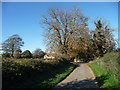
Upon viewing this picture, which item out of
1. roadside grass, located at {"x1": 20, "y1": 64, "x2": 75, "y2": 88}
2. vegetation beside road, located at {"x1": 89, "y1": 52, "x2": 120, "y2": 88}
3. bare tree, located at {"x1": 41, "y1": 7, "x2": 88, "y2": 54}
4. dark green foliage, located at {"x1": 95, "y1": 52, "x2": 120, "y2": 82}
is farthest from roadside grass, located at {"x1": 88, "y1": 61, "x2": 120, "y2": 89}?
bare tree, located at {"x1": 41, "y1": 7, "x2": 88, "y2": 54}

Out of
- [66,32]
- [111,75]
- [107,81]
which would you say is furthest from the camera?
[66,32]

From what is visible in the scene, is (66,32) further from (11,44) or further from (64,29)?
(11,44)

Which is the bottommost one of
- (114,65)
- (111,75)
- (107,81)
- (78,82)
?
(78,82)

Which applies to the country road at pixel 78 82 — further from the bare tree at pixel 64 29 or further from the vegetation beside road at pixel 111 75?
the bare tree at pixel 64 29

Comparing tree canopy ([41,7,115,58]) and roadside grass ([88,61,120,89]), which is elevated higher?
tree canopy ([41,7,115,58])

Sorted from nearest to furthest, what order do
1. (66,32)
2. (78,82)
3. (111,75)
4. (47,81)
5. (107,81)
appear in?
1. (107,81)
2. (78,82)
3. (47,81)
4. (111,75)
5. (66,32)

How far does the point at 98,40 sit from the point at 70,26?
9.68 meters

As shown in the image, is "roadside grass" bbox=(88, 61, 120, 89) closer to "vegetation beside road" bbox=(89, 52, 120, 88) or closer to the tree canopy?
"vegetation beside road" bbox=(89, 52, 120, 88)

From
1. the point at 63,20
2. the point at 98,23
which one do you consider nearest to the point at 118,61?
the point at 63,20

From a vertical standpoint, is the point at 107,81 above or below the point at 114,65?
below

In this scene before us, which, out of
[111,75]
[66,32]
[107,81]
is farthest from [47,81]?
[66,32]

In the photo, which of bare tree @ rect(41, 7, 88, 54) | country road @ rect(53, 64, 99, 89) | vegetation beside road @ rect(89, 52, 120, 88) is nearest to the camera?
vegetation beside road @ rect(89, 52, 120, 88)

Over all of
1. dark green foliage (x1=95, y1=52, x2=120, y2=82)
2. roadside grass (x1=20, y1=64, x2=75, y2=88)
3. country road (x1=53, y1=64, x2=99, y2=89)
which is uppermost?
dark green foliage (x1=95, y1=52, x2=120, y2=82)

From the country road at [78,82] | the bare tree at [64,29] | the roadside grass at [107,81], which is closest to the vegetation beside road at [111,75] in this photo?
the roadside grass at [107,81]
